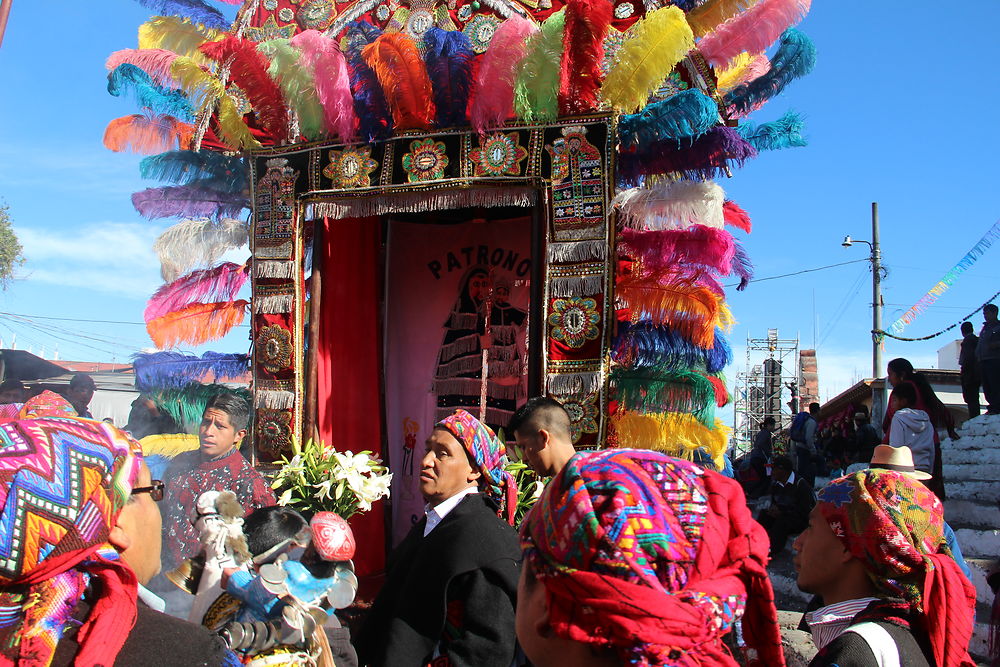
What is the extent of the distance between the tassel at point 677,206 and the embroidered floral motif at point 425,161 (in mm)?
1251

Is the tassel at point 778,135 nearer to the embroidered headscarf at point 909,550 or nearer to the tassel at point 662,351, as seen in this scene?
the tassel at point 662,351

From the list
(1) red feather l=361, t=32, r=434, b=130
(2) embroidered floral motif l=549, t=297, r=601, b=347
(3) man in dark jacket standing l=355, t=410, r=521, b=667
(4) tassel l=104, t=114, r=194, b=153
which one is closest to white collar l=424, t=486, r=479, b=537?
(3) man in dark jacket standing l=355, t=410, r=521, b=667

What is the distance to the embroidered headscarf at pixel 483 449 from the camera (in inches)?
121

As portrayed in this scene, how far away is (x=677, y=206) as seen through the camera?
5.20 metres

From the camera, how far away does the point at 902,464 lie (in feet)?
12.6

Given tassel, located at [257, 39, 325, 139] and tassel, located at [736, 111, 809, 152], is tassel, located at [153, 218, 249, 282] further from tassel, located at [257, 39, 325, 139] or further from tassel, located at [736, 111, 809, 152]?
tassel, located at [736, 111, 809, 152]

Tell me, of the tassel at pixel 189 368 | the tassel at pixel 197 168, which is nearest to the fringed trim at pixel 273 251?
the tassel at pixel 197 168

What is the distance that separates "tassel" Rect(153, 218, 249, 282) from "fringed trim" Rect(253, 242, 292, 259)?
309 millimetres

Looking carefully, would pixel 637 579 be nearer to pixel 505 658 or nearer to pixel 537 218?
pixel 505 658

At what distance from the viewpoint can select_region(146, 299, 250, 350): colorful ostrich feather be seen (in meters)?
6.24

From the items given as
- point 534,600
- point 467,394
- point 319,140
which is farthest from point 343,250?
point 534,600

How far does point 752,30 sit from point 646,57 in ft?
3.01

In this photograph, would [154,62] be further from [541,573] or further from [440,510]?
[541,573]

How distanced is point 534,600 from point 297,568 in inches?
44.8
